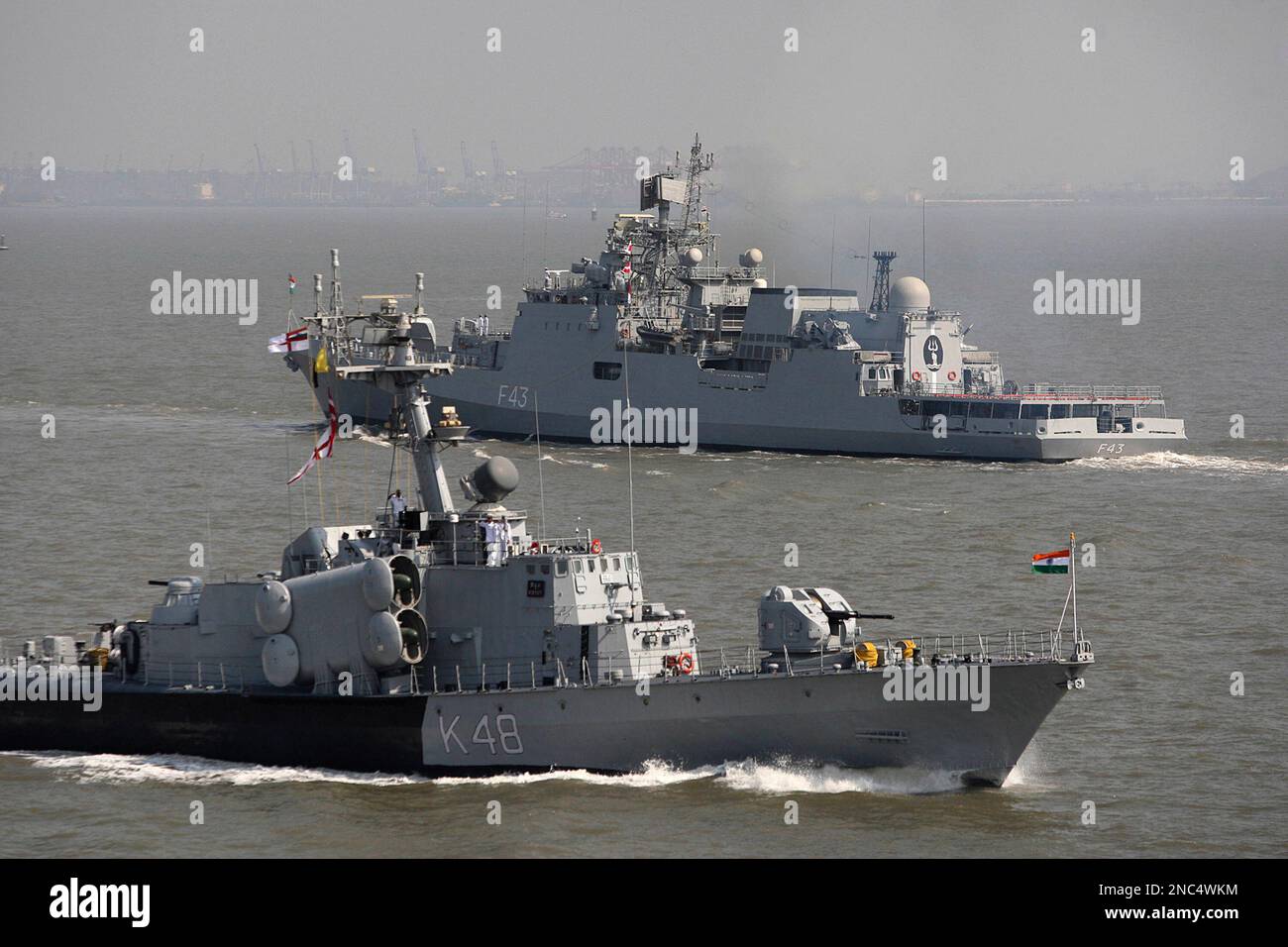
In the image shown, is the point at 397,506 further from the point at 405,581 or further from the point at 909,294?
the point at 909,294

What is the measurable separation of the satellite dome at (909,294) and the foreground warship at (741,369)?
5cm

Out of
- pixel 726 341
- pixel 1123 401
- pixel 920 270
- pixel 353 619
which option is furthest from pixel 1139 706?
pixel 920 270

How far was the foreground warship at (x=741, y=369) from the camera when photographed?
61906mm

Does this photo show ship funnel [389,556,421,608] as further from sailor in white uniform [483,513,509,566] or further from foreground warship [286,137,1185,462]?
foreground warship [286,137,1185,462]

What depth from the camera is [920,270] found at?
13000cm

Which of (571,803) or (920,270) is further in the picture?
(920,270)

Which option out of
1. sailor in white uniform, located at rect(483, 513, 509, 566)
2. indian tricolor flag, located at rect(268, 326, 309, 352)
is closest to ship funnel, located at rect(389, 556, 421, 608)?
sailor in white uniform, located at rect(483, 513, 509, 566)

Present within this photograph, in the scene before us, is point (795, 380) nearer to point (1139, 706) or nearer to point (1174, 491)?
point (1174, 491)

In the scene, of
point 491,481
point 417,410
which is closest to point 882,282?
point 417,410

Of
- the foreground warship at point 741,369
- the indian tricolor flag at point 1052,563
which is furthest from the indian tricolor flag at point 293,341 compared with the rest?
the foreground warship at point 741,369

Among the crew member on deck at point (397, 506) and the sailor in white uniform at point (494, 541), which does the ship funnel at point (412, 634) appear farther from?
the crew member on deck at point (397, 506)

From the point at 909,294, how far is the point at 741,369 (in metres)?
6.18

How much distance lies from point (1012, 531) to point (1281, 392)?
96.4 feet
